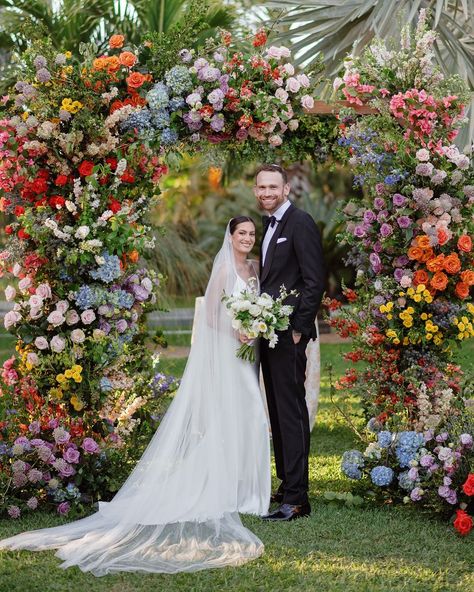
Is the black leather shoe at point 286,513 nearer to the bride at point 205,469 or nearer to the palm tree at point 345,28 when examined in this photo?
the bride at point 205,469

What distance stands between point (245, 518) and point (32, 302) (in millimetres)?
1784

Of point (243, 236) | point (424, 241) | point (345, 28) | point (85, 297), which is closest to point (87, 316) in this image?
point (85, 297)

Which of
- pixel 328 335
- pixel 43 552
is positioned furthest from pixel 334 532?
pixel 328 335

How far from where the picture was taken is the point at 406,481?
18.1 ft

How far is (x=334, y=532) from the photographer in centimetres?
518

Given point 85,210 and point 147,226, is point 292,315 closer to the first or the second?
point 147,226

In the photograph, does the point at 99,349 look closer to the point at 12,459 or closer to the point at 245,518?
the point at 12,459

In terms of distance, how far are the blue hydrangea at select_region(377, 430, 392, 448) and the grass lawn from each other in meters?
0.38

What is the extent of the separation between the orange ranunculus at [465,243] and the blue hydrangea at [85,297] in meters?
2.26

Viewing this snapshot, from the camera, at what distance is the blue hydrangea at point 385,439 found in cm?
573

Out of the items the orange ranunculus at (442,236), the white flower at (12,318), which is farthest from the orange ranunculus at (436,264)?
the white flower at (12,318)

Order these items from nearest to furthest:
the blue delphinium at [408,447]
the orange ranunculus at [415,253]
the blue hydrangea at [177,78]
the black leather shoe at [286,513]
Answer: the black leather shoe at [286,513] < the blue delphinium at [408,447] < the blue hydrangea at [177,78] < the orange ranunculus at [415,253]

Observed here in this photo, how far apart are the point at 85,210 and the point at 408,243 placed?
2.03 meters

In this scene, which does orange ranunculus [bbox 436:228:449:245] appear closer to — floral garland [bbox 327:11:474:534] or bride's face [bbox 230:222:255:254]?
floral garland [bbox 327:11:474:534]
